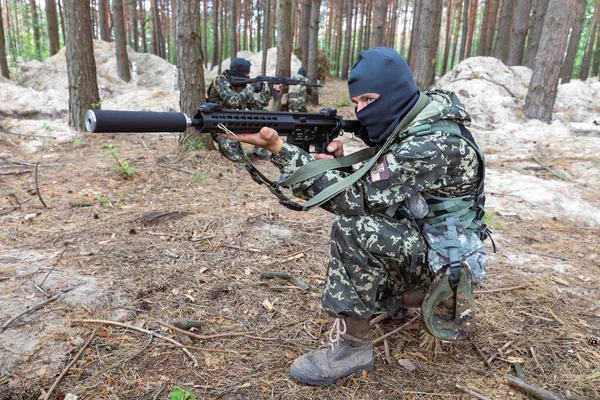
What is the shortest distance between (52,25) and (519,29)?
48.6 feet

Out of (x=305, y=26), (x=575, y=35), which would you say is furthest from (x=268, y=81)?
(x=575, y=35)

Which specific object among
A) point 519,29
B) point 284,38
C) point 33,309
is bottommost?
point 33,309

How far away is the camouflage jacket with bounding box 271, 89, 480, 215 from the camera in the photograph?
6.26 feet

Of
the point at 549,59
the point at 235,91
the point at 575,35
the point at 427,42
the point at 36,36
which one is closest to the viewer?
the point at 235,91

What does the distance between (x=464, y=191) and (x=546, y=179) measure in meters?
4.53

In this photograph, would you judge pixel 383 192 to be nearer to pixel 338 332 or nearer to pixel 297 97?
pixel 338 332

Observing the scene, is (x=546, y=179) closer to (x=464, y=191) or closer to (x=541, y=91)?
(x=541, y=91)

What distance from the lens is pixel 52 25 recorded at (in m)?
12.7

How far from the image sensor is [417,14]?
18.8 m

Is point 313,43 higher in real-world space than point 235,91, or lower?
higher

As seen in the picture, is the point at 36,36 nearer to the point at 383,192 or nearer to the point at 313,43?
the point at 313,43

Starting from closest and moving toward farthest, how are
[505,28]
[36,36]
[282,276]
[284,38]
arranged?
[282,276], [284,38], [505,28], [36,36]

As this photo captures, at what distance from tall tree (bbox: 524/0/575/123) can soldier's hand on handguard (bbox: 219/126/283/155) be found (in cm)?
850

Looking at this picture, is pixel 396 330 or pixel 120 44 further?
pixel 120 44
